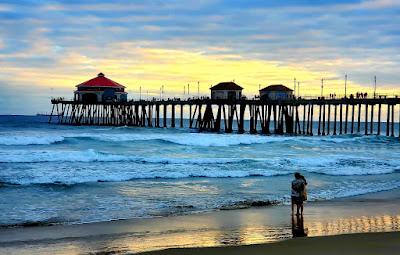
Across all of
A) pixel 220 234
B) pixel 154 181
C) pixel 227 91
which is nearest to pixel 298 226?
pixel 220 234

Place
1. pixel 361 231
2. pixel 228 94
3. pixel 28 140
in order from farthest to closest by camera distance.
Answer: pixel 228 94
pixel 28 140
pixel 361 231

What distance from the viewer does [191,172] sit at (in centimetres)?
2378

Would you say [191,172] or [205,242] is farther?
[191,172]

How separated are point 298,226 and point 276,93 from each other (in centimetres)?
4638

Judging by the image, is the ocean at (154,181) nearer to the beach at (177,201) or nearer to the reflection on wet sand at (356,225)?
the beach at (177,201)

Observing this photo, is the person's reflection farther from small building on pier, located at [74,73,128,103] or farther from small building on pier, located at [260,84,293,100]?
small building on pier, located at [74,73,128,103]

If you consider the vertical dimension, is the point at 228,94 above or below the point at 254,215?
above

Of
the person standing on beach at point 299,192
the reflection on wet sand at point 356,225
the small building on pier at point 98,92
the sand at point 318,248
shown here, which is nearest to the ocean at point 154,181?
the person standing on beach at point 299,192

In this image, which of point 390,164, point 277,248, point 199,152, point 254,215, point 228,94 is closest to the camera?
point 277,248

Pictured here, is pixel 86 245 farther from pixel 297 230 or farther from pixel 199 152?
pixel 199 152

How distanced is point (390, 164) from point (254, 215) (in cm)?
1843

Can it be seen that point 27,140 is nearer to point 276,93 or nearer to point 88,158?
point 88,158

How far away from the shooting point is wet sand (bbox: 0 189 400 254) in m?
10.2

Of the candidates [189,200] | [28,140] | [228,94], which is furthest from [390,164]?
[228,94]
